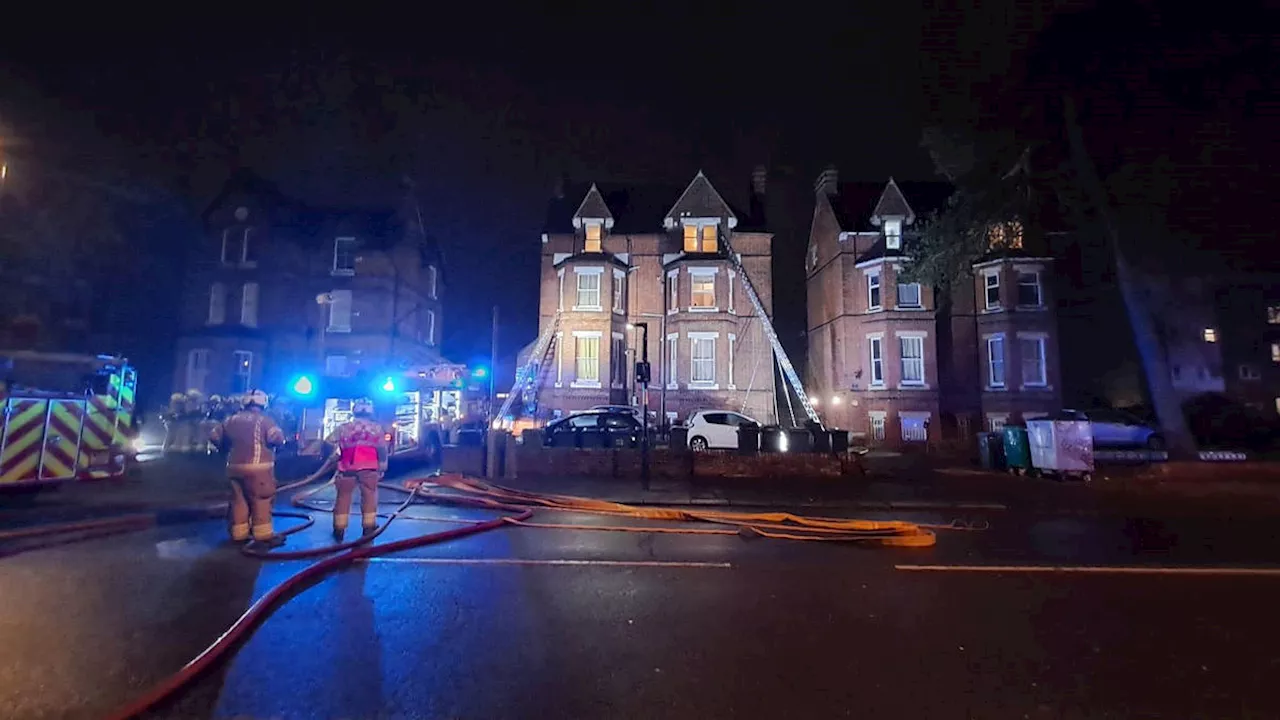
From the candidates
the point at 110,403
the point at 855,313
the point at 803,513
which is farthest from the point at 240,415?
the point at 855,313

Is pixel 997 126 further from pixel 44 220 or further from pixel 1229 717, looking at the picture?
pixel 44 220

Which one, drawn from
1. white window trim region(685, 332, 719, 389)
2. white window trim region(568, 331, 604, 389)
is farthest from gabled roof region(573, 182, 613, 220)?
white window trim region(685, 332, 719, 389)

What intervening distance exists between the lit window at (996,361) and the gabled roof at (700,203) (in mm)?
13537

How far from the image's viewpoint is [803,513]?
32.7 feet

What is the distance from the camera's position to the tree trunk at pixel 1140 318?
51.9 feet

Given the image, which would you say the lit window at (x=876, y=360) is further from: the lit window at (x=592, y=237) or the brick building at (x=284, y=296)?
the brick building at (x=284, y=296)

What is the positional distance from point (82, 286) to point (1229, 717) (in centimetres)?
3997

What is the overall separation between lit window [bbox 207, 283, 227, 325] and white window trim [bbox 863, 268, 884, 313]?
107ft

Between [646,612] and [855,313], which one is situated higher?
[855,313]

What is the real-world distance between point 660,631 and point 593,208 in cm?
2553

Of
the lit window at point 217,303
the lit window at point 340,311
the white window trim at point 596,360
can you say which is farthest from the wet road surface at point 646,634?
the lit window at point 217,303

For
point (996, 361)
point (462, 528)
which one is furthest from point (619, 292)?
point (462, 528)

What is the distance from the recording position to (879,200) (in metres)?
26.9

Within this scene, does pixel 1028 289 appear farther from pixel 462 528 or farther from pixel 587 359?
pixel 462 528
